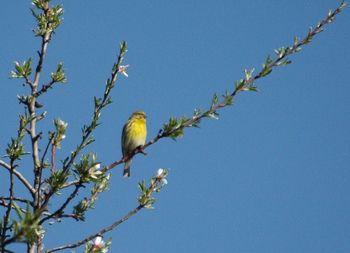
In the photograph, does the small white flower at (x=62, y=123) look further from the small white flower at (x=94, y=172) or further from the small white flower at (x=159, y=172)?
the small white flower at (x=159, y=172)

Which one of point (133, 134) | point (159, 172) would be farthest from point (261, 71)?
point (133, 134)

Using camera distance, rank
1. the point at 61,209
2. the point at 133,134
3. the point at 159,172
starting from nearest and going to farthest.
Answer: the point at 61,209, the point at 159,172, the point at 133,134

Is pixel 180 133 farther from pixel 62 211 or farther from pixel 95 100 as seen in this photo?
pixel 62 211

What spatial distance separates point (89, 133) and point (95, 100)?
0.24 meters

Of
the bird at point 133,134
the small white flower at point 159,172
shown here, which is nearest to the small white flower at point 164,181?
the small white flower at point 159,172

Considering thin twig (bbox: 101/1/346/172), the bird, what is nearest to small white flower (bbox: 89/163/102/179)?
thin twig (bbox: 101/1/346/172)

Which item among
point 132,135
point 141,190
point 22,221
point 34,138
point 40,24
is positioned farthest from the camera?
point 132,135

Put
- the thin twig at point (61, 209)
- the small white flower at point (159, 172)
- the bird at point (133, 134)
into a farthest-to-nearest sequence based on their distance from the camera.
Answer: the bird at point (133, 134)
the small white flower at point (159, 172)
the thin twig at point (61, 209)

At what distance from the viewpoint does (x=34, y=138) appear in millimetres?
3795

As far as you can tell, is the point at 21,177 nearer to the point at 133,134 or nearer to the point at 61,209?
the point at 61,209

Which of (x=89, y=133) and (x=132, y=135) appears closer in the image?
(x=89, y=133)

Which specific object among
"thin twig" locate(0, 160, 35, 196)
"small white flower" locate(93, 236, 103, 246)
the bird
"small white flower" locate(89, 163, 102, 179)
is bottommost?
"small white flower" locate(93, 236, 103, 246)

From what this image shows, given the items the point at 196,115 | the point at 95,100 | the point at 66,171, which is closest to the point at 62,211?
the point at 66,171

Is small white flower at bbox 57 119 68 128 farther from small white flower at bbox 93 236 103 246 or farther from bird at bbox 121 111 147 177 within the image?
bird at bbox 121 111 147 177
